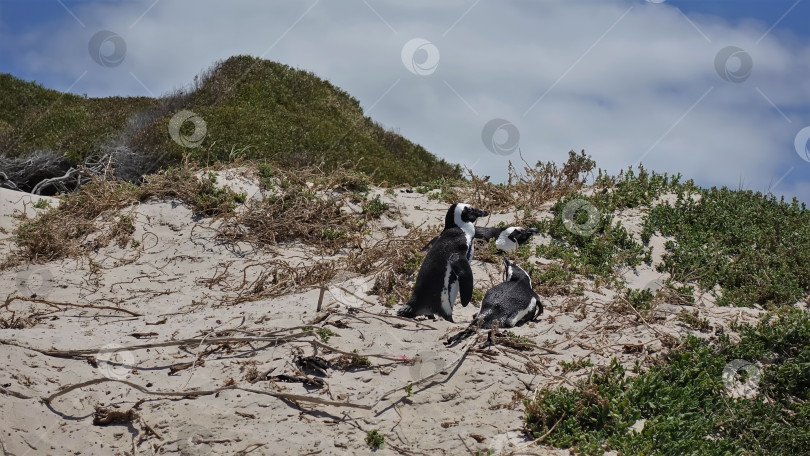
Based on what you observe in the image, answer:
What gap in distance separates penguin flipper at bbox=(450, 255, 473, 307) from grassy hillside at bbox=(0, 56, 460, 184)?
9176 mm

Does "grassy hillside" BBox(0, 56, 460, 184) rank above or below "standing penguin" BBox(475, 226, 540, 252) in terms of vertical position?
above

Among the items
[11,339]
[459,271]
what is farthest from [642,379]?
[11,339]

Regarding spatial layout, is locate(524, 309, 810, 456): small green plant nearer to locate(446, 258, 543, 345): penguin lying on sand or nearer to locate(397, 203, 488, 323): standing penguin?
locate(446, 258, 543, 345): penguin lying on sand

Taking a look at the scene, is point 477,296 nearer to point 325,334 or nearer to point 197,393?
point 325,334

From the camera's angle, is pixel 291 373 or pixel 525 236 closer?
pixel 291 373

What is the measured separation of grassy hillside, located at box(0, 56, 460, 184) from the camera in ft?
Answer: 57.8

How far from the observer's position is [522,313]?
7.44 metres

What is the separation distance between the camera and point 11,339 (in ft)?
22.6

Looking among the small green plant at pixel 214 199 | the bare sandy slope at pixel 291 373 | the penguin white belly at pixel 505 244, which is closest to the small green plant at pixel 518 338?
the bare sandy slope at pixel 291 373

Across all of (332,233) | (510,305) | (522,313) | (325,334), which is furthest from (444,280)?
(332,233)

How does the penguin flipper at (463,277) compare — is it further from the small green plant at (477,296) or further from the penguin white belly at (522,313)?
the small green plant at (477,296)

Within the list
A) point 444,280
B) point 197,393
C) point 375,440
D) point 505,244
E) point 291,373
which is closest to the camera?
point 375,440

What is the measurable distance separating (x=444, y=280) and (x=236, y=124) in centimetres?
1207

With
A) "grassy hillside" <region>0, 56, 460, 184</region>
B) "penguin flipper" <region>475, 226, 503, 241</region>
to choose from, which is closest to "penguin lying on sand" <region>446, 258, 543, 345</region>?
"penguin flipper" <region>475, 226, 503, 241</region>
